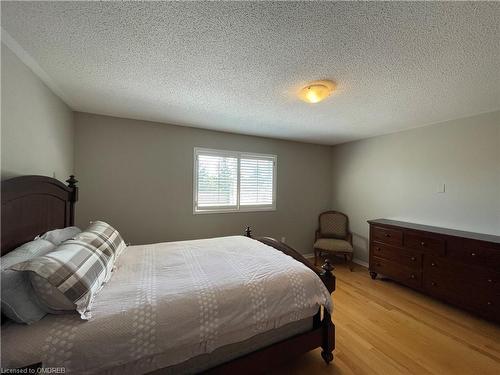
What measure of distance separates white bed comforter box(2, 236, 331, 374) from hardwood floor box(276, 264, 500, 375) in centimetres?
55

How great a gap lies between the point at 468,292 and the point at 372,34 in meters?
2.83

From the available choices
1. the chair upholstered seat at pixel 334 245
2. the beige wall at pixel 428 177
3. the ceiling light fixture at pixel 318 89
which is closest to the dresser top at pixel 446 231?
the beige wall at pixel 428 177

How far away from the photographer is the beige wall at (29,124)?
1.42 m

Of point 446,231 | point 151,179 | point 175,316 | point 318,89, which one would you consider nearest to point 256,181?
point 151,179

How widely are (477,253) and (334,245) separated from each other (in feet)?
5.63

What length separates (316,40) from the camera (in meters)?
1.36

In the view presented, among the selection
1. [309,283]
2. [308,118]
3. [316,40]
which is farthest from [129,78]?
[309,283]

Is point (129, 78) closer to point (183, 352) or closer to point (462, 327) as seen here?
point (183, 352)

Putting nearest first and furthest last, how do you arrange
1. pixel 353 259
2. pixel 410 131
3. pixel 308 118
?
1. pixel 308 118
2. pixel 410 131
3. pixel 353 259

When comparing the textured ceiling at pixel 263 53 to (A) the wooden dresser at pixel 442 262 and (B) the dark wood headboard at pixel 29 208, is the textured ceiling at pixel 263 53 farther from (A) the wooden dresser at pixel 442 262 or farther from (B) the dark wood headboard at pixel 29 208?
(A) the wooden dresser at pixel 442 262

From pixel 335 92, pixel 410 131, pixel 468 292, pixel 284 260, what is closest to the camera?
pixel 284 260

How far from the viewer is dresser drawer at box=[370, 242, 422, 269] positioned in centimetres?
278

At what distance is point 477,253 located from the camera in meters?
2.26

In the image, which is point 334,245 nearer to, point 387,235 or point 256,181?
point 387,235
